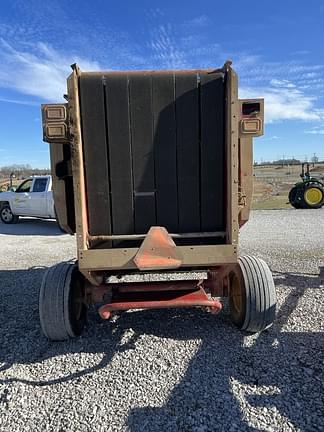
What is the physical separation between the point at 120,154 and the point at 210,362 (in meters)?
2.13

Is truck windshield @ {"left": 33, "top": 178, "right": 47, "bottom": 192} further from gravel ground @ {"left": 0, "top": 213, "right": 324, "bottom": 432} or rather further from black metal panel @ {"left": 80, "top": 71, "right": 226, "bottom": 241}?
black metal panel @ {"left": 80, "top": 71, "right": 226, "bottom": 241}

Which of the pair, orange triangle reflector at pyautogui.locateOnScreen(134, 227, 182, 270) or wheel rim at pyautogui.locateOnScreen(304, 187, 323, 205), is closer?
orange triangle reflector at pyautogui.locateOnScreen(134, 227, 182, 270)

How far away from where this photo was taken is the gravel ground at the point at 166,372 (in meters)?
2.68

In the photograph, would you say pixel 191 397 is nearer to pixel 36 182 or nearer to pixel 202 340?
pixel 202 340

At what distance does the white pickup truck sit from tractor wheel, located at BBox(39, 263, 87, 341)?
9.13m

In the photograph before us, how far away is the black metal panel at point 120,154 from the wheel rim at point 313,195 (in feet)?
43.8

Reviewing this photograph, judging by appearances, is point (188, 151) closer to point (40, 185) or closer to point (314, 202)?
point (40, 185)

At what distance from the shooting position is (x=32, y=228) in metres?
13.1

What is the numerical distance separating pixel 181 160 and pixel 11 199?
12.3 m

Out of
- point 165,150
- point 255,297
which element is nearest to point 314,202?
point 255,297

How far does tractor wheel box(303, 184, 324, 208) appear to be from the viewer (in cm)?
1523

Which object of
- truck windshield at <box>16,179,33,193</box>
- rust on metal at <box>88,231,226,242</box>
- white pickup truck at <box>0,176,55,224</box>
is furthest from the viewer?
truck windshield at <box>16,179,33,193</box>

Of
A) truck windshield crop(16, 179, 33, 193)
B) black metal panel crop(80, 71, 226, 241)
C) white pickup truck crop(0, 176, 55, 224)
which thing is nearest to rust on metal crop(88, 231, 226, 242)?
black metal panel crop(80, 71, 226, 241)

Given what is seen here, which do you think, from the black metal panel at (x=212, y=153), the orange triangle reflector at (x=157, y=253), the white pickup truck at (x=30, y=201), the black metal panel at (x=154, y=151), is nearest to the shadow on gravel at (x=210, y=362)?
the orange triangle reflector at (x=157, y=253)
